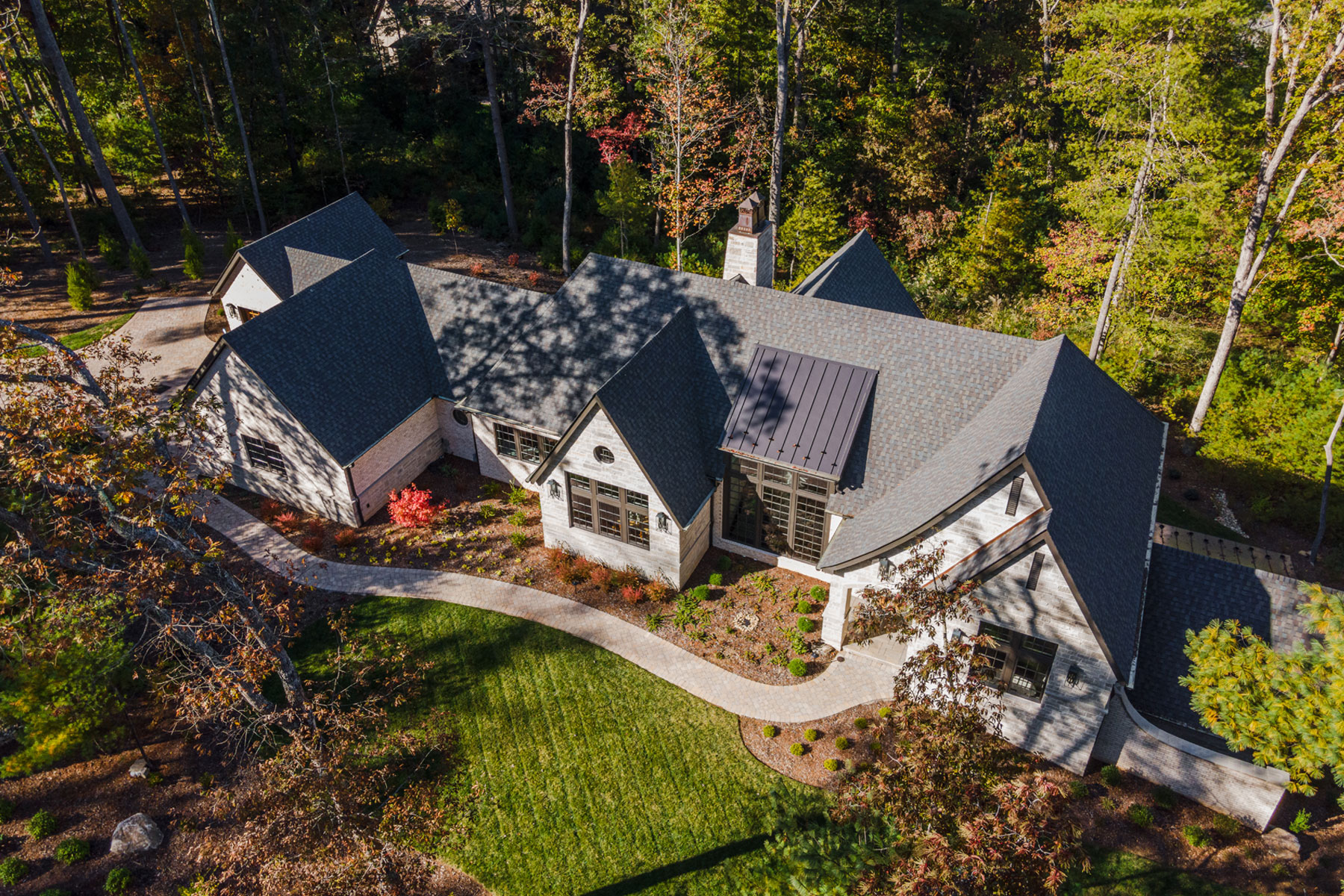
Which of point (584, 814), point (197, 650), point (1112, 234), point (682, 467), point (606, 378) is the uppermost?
point (1112, 234)

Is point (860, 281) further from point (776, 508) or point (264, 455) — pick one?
point (264, 455)

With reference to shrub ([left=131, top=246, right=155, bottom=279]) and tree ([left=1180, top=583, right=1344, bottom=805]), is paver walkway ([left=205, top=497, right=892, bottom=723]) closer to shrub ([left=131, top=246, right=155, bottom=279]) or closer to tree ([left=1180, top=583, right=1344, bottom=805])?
tree ([left=1180, top=583, right=1344, bottom=805])

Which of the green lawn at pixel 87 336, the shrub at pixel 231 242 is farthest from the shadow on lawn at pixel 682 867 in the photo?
the shrub at pixel 231 242

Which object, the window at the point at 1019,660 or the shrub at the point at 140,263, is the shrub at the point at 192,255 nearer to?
the shrub at the point at 140,263

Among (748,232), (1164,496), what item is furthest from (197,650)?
(1164,496)

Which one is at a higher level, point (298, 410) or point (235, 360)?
point (235, 360)

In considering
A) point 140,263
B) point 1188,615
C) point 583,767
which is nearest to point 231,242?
point 140,263

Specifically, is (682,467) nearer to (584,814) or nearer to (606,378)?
(606,378)
